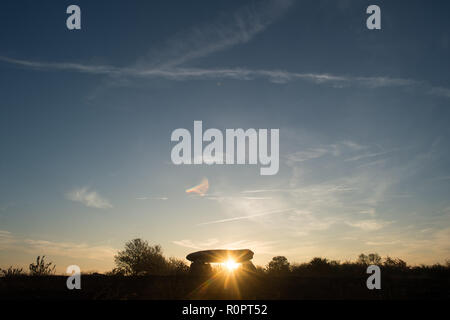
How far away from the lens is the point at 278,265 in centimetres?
3055

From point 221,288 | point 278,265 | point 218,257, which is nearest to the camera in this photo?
point 221,288

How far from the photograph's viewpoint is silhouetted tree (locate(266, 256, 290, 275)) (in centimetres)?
2829

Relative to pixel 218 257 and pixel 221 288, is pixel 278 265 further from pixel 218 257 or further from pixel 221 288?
pixel 221 288

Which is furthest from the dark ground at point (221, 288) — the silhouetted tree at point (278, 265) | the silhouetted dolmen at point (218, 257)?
the silhouetted tree at point (278, 265)

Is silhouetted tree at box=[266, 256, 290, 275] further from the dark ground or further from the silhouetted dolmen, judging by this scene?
the dark ground

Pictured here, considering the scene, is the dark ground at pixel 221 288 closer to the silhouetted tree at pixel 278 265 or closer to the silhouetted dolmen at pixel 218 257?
the silhouetted dolmen at pixel 218 257

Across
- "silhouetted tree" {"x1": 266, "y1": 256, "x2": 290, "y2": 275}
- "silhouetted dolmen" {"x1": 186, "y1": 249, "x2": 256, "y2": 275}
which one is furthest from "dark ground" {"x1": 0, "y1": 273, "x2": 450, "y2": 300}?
"silhouetted tree" {"x1": 266, "y1": 256, "x2": 290, "y2": 275}

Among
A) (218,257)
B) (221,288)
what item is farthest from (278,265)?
(221,288)

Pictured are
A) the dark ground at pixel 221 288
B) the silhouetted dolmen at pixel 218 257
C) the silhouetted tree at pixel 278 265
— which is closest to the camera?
the dark ground at pixel 221 288

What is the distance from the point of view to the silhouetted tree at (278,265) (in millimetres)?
28289
